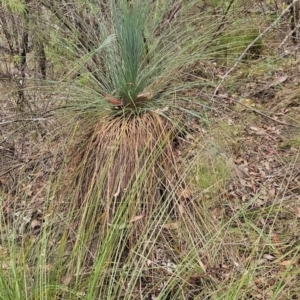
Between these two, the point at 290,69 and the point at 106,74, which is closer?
the point at 106,74

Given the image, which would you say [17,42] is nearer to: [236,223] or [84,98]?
[84,98]

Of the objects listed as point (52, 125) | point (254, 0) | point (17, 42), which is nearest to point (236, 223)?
point (52, 125)

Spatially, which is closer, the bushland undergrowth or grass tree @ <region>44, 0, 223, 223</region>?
the bushland undergrowth

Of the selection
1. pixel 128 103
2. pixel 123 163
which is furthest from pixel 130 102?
pixel 123 163

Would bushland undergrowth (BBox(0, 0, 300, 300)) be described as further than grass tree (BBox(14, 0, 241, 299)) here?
No

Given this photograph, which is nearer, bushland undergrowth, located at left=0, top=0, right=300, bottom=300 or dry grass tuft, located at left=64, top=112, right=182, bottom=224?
bushland undergrowth, located at left=0, top=0, right=300, bottom=300

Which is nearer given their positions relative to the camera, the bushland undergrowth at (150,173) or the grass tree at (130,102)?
the bushland undergrowth at (150,173)

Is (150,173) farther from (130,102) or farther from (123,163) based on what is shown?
(130,102)

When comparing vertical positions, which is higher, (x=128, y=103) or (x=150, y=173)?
(x=128, y=103)

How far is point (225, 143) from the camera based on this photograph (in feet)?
8.80

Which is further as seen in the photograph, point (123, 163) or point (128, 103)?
point (128, 103)

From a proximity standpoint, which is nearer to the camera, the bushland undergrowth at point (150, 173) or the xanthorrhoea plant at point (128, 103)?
the bushland undergrowth at point (150, 173)

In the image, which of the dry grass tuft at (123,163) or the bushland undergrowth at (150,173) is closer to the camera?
the bushland undergrowth at (150,173)

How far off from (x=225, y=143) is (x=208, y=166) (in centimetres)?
26
